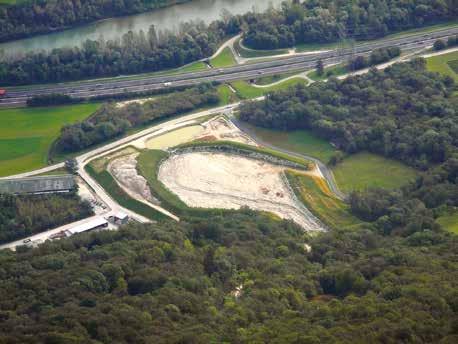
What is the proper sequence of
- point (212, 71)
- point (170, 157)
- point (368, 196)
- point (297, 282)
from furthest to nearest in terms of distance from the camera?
1. point (212, 71)
2. point (170, 157)
3. point (368, 196)
4. point (297, 282)

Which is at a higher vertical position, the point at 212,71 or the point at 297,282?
the point at 212,71

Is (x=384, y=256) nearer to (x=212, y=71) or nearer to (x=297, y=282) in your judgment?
(x=297, y=282)

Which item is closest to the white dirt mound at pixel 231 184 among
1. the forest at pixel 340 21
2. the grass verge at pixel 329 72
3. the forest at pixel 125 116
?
the forest at pixel 125 116

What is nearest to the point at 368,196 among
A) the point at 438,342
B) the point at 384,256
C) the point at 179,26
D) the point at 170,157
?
the point at 384,256

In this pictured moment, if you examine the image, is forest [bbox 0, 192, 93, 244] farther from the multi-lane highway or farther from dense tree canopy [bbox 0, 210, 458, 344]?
the multi-lane highway

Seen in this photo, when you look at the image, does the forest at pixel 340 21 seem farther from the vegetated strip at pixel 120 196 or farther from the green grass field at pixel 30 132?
the vegetated strip at pixel 120 196

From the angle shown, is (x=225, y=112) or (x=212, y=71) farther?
(x=212, y=71)

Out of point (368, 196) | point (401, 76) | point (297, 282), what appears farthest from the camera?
point (401, 76)
